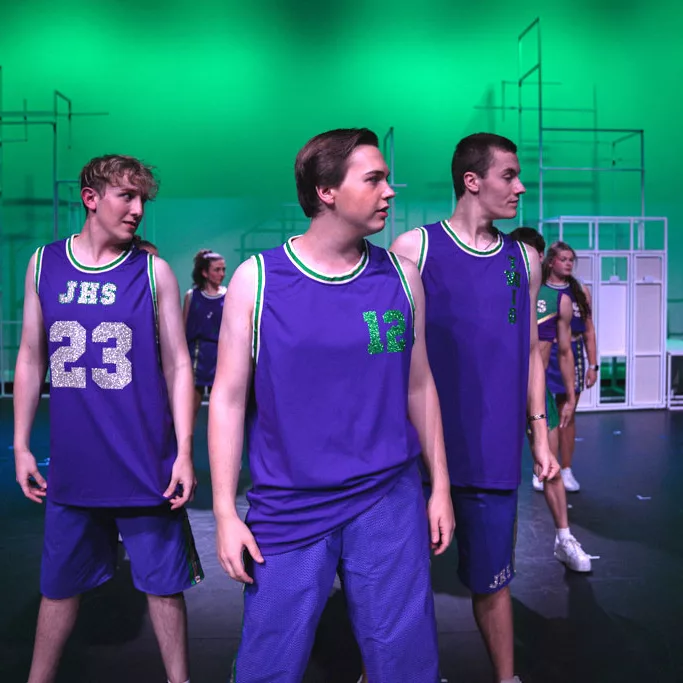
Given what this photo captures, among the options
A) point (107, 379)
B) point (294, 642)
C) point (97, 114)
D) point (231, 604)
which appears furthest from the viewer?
point (97, 114)

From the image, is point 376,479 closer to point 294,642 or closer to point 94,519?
point 294,642

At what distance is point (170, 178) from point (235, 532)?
8.79 m

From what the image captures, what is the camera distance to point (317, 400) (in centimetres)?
161

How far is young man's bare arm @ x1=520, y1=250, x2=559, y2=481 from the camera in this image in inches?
91.3

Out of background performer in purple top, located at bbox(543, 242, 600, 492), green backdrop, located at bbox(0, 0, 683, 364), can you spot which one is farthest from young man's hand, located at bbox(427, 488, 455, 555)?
green backdrop, located at bbox(0, 0, 683, 364)

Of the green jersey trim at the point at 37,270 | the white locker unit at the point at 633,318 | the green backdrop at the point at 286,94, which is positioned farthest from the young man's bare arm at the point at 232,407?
the green backdrop at the point at 286,94

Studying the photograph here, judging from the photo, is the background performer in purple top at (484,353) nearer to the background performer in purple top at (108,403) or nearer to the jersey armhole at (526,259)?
the jersey armhole at (526,259)

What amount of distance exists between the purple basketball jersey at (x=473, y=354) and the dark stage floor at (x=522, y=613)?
86 cm

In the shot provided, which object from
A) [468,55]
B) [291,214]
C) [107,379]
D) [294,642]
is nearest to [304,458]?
[294,642]

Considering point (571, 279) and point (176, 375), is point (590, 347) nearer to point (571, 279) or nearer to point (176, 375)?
point (571, 279)

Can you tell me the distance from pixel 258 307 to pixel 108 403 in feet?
2.49

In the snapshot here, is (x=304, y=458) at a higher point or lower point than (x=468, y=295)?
lower

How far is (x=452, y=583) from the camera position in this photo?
3482mm

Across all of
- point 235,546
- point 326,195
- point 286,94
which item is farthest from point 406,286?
point 286,94
